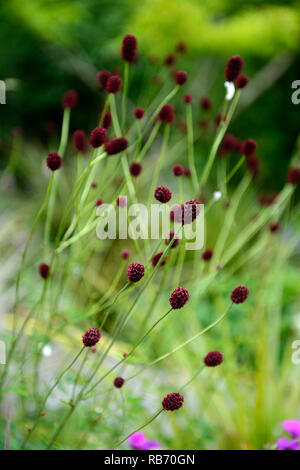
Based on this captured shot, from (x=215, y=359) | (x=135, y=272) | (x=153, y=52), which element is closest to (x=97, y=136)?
(x=135, y=272)

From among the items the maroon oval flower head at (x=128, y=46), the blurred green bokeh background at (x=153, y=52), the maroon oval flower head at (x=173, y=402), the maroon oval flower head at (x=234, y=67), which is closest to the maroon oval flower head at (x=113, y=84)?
the maroon oval flower head at (x=128, y=46)

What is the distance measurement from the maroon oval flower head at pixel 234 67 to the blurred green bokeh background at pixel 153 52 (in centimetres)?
171

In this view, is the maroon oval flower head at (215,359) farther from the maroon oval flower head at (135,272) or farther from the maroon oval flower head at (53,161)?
the maroon oval flower head at (53,161)

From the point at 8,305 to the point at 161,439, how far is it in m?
0.80

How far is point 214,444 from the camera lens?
1.03 meters

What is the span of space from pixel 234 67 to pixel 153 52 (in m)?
1.85

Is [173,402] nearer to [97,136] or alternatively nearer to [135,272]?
[135,272]

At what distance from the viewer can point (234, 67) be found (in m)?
0.67

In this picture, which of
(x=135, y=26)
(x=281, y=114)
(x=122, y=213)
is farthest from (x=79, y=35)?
A: (x=122, y=213)

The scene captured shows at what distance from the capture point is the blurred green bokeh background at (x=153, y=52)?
2.29 metres

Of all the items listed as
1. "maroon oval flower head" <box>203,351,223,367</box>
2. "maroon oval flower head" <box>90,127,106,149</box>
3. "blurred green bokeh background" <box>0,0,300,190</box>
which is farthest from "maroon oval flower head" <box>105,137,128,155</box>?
"blurred green bokeh background" <box>0,0,300,190</box>

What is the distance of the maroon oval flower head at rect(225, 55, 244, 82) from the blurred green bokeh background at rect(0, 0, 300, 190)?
5.61ft
